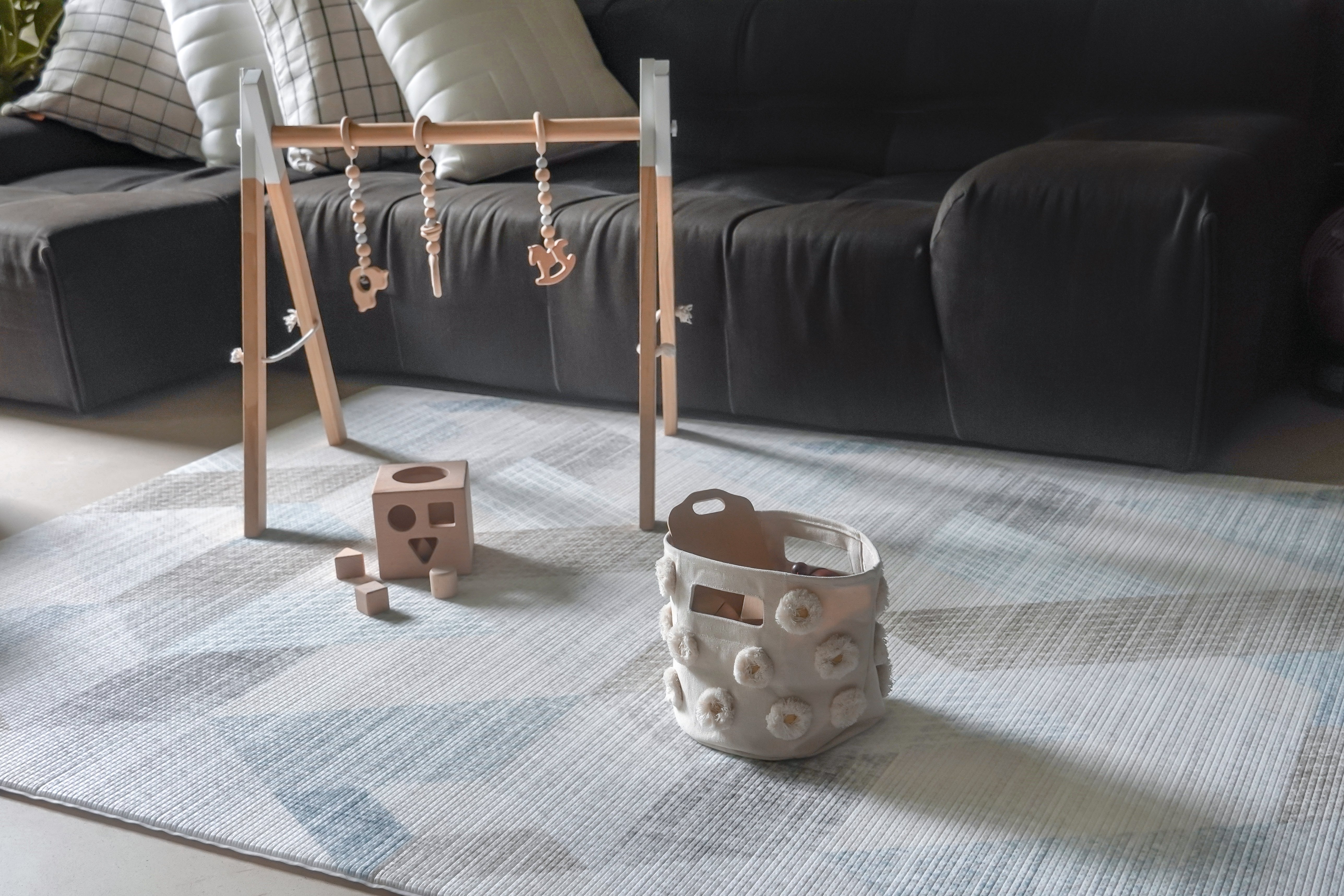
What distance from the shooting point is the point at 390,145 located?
5.52ft

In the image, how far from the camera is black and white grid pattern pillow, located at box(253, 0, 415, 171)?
2.41 m

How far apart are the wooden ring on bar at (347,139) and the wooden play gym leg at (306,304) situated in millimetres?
180

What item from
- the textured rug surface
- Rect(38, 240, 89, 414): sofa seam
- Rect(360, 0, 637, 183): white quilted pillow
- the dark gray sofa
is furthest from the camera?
Rect(360, 0, 637, 183): white quilted pillow

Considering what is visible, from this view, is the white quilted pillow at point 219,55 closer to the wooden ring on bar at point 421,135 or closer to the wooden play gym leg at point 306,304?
the wooden play gym leg at point 306,304

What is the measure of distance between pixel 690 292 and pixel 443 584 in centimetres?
70

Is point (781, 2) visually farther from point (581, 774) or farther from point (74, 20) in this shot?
point (581, 774)

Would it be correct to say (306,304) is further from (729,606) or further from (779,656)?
(779,656)

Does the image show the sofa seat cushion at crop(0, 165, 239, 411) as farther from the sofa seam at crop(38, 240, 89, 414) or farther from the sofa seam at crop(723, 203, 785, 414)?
the sofa seam at crop(723, 203, 785, 414)

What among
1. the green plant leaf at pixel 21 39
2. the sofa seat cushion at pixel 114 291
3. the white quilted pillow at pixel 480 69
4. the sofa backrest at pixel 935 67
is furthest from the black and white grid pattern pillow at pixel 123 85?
the sofa backrest at pixel 935 67

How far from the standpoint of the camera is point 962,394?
1.82 m

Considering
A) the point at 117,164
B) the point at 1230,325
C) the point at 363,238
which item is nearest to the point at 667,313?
the point at 363,238

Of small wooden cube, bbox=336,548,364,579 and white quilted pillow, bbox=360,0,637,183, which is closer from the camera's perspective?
small wooden cube, bbox=336,548,364,579

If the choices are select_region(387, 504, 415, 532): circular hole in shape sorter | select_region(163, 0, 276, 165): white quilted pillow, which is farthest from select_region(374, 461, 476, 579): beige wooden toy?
select_region(163, 0, 276, 165): white quilted pillow

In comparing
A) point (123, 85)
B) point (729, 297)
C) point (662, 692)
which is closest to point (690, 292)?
point (729, 297)
